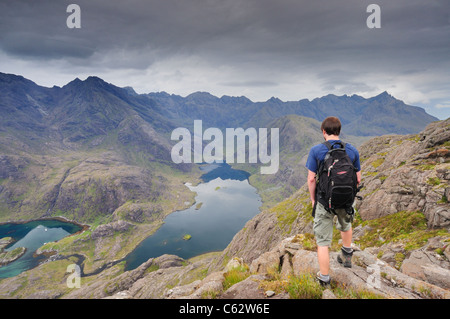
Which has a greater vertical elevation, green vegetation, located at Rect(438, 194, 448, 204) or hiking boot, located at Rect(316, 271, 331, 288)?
green vegetation, located at Rect(438, 194, 448, 204)

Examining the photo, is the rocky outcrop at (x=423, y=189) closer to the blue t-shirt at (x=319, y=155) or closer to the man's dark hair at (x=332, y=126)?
the blue t-shirt at (x=319, y=155)

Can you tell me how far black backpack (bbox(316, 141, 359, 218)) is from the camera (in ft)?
20.8

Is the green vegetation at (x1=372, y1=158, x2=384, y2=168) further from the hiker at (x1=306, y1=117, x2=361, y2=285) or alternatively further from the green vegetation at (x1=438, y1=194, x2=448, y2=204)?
the hiker at (x1=306, y1=117, x2=361, y2=285)

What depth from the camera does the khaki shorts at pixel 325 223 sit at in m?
7.06

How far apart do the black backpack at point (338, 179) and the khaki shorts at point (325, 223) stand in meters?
0.30

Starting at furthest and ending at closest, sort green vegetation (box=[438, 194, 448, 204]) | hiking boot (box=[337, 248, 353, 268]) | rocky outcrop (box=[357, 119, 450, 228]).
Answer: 1. rocky outcrop (box=[357, 119, 450, 228])
2. green vegetation (box=[438, 194, 448, 204])
3. hiking boot (box=[337, 248, 353, 268])

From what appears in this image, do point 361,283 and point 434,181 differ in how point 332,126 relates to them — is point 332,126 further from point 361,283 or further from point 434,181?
point 434,181

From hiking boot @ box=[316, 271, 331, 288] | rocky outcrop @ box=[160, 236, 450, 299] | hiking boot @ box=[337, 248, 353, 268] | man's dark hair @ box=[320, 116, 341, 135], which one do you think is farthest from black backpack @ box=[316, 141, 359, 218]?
rocky outcrop @ box=[160, 236, 450, 299]

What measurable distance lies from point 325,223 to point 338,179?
195 cm

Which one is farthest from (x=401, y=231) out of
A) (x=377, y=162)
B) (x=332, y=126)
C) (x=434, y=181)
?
(x=377, y=162)

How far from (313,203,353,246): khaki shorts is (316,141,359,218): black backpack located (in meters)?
0.30

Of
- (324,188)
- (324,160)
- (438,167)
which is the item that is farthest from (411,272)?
(438,167)

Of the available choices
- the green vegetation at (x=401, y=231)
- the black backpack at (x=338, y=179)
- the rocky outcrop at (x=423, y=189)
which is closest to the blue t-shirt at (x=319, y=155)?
the black backpack at (x=338, y=179)
